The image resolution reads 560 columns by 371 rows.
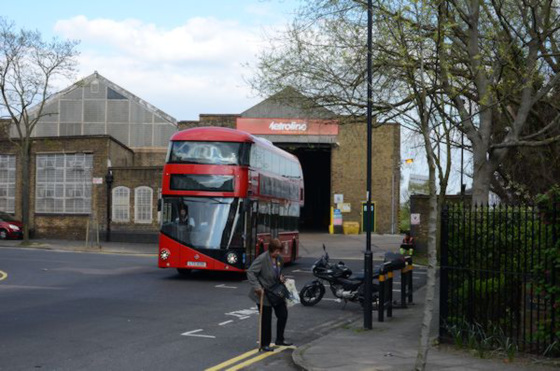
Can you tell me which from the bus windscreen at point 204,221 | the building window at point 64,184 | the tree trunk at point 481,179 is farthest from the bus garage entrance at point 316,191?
the tree trunk at point 481,179

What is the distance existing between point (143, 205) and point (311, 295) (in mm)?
24714

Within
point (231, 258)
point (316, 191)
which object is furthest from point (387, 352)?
point (316, 191)

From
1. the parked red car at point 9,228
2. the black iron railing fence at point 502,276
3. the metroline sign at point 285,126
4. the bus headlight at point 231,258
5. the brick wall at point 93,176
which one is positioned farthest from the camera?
the metroline sign at point 285,126

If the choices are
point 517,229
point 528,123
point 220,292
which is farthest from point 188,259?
Result: point 528,123

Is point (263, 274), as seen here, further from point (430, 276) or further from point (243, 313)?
point (243, 313)

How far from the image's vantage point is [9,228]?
41.1 m

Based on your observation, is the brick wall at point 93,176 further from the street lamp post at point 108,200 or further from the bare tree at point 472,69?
the bare tree at point 472,69

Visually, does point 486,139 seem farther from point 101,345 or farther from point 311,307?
point 101,345

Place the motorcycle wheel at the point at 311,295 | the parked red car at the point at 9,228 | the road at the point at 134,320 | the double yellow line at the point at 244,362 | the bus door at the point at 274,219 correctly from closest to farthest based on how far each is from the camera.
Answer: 1. the double yellow line at the point at 244,362
2. the road at the point at 134,320
3. the motorcycle wheel at the point at 311,295
4. the bus door at the point at 274,219
5. the parked red car at the point at 9,228

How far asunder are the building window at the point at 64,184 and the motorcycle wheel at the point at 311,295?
89.8 ft

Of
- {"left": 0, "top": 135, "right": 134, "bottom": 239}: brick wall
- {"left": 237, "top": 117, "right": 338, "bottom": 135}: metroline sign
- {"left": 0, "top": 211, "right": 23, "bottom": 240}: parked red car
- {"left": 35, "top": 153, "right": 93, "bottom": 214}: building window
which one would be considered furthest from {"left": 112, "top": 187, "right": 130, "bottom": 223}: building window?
{"left": 237, "top": 117, "right": 338, "bottom": 135}: metroline sign

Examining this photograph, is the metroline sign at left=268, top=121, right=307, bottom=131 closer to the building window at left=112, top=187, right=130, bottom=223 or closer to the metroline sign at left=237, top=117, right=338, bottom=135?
the metroline sign at left=237, top=117, right=338, bottom=135

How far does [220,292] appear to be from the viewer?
60.2 ft

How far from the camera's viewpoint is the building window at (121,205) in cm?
3997
